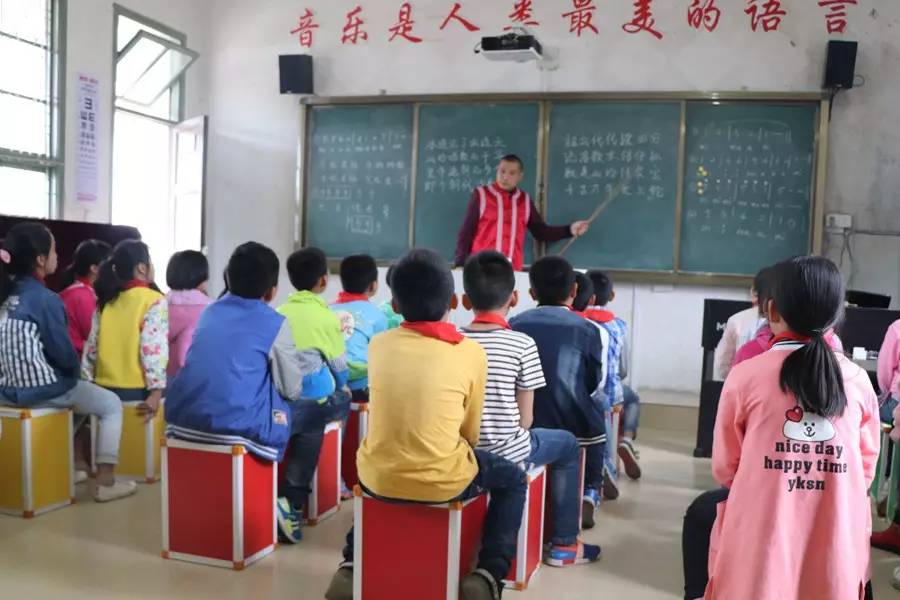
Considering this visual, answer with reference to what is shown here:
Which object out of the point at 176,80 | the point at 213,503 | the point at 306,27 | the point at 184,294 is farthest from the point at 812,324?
the point at 176,80

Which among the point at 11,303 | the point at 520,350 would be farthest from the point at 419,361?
the point at 11,303

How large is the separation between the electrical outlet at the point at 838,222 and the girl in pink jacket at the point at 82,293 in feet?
14.3

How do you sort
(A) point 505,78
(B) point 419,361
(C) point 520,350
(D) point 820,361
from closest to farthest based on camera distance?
(D) point 820,361, (B) point 419,361, (C) point 520,350, (A) point 505,78

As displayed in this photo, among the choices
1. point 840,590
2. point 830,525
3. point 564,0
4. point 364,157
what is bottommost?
point 840,590

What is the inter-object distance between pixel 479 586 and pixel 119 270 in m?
2.22

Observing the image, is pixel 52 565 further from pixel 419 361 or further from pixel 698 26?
pixel 698 26

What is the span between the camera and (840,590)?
170cm

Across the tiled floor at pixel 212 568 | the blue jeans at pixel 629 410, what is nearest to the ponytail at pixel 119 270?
the tiled floor at pixel 212 568

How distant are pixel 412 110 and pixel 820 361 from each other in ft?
15.5

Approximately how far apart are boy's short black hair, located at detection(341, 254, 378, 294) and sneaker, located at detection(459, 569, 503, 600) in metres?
1.55

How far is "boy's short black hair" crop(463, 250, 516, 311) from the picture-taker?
2.50m

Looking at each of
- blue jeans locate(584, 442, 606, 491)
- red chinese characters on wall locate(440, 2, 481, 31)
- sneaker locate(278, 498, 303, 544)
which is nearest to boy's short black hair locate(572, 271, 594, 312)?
blue jeans locate(584, 442, 606, 491)

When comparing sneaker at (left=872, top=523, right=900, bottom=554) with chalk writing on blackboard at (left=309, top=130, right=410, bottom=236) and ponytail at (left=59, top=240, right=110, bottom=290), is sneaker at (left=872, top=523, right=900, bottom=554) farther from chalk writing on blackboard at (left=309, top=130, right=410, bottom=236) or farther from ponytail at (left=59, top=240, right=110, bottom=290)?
chalk writing on blackboard at (left=309, top=130, right=410, bottom=236)

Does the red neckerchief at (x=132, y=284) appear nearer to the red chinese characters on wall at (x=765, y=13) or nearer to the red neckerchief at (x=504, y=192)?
the red neckerchief at (x=504, y=192)
